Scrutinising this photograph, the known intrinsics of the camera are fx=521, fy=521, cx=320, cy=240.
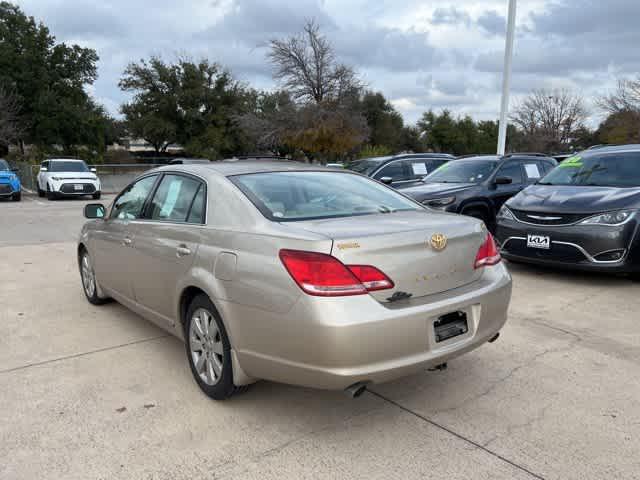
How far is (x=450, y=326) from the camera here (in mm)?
2869

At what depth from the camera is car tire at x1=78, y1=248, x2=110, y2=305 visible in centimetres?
519

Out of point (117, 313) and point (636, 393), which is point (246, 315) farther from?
point (117, 313)

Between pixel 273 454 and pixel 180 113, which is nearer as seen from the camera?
pixel 273 454

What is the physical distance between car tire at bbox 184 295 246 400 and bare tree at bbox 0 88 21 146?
3472 cm

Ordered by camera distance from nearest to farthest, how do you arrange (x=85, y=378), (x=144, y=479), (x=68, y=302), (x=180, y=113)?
(x=144, y=479) < (x=85, y=378) < (x=68, y=302) < (x=180, y=113)

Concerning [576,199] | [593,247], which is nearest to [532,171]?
[576,199]

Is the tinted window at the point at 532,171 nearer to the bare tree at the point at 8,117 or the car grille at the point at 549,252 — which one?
the car grille at the point at 549,252

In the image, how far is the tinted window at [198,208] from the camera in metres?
3.36

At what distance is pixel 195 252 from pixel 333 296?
1.10m

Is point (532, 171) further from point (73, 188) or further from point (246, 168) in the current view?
point (73, 188)

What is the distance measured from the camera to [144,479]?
8.15 feet

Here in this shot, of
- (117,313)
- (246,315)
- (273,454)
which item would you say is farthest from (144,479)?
(117,313)

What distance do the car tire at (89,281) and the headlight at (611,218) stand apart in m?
5.25

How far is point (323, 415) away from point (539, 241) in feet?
13.5
